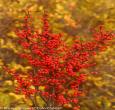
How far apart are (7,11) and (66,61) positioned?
2.81 m

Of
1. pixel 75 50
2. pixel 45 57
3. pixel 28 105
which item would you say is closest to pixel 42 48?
pixel 45 57

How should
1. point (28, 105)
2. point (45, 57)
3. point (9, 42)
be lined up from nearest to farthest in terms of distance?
point (45, 57) → point (28, 105) → point (9, 42)

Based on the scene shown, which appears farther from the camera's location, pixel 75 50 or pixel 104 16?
pixel 104 16

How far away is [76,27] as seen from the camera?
251 inches

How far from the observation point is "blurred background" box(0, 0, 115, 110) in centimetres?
577

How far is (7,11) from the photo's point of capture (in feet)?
19.6

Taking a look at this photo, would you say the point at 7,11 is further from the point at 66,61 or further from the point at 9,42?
the point at 66,61

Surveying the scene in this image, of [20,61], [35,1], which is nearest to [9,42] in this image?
[20,61]

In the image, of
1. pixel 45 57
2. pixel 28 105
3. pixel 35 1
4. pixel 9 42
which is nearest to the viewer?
pixel 45 57

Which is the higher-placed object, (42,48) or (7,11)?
(7,11)

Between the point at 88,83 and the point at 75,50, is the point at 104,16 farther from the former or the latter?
the point at 75,50

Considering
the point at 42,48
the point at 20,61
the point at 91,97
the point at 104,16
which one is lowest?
the point at 91,97

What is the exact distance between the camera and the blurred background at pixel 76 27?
5770 mm

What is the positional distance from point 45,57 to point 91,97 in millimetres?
2723
